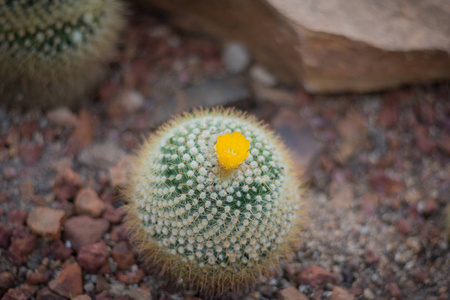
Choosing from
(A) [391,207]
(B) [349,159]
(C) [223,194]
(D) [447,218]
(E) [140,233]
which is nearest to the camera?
(C) [223,194]

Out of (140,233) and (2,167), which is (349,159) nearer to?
(140,233)

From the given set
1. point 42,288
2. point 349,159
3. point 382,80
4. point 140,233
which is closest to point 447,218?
point 349,159

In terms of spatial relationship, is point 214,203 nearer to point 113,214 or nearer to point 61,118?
point 113,214

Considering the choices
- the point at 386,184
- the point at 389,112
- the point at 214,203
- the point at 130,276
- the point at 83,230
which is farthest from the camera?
the point at 389,112

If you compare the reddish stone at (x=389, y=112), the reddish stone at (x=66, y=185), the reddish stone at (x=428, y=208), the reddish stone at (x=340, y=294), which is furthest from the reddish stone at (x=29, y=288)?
the reddish stone at (x=389, y=112)

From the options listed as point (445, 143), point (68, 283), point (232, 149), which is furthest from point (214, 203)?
point (445, 143)

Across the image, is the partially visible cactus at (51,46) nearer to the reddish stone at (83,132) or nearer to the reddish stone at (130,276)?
the reddish stone at (83,132)

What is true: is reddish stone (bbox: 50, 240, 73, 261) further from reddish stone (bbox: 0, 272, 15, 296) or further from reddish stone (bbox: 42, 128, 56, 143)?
reddish stone (bbox: 42, 128, 56, 143)
